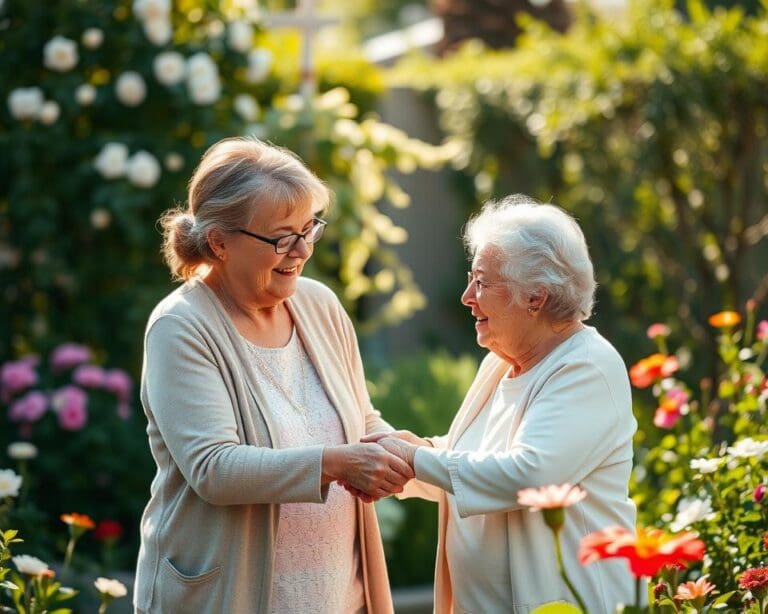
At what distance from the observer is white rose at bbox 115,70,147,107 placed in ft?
17.8

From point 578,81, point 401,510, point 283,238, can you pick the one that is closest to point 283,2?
point 578,81

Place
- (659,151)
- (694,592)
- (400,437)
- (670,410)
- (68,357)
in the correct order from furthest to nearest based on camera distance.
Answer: (659,151), (68,357), (670,410), (400,437), (694,592)

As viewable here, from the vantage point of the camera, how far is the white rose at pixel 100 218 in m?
5.40

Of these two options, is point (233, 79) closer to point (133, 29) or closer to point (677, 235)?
point (133, 29)

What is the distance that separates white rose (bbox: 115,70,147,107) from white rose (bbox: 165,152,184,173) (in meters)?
0.28

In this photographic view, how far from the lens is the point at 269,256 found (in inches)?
103

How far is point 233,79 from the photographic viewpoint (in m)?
5.89

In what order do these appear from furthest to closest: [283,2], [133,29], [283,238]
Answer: [283,2]
[133,29]
[283,238]

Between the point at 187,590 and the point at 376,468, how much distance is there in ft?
1.48

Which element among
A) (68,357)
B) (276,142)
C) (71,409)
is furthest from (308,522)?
(276,142)

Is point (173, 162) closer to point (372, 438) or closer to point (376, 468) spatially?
point (372, 438)

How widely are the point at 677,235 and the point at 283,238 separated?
13.7ft

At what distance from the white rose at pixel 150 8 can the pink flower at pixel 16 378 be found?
5.04 ft

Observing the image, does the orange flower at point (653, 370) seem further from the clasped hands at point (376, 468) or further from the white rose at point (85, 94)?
the white rose at point (85, 94)
